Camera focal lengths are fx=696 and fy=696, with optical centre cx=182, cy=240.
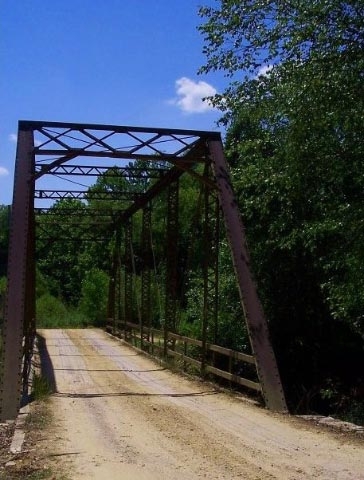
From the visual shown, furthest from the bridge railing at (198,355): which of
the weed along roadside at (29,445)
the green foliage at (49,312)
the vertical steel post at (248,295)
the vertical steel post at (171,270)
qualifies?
the green foliage at (49,312)

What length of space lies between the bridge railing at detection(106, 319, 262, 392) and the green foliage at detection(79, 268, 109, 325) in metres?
12.4

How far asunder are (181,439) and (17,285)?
4.66 m

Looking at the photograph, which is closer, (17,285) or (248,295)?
(17,285)

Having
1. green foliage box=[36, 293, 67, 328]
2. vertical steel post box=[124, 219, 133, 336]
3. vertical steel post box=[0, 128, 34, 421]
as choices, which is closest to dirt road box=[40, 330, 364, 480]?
vertical steel post box=[0, 128, 34, 421]

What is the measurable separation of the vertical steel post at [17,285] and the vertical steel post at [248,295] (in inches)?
144

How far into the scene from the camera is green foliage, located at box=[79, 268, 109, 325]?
1538 inches

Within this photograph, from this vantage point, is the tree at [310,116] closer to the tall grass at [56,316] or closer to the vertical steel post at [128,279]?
the vertical steel post at [128,279]

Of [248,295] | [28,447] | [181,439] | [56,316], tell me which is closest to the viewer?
[28,447]

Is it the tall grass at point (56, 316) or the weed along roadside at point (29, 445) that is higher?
the tall grass at point (56, 316)

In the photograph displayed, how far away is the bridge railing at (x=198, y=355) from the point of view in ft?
42.1

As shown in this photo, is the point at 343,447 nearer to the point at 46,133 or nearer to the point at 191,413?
the point at 191,413

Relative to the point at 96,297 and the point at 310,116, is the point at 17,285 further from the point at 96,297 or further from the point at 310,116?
the point at 96,297

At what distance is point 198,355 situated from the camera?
18109 millimetres

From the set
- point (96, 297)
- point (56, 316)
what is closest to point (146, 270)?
point (96, 297)
